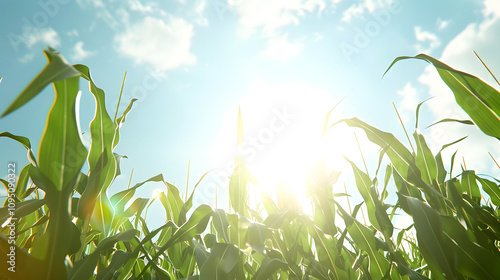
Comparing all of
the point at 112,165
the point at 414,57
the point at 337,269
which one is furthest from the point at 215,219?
the point at 414,57

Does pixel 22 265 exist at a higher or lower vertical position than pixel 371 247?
higher

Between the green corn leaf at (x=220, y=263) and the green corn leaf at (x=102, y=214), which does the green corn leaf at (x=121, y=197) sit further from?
the green corn leaf at (x=220, y=263)

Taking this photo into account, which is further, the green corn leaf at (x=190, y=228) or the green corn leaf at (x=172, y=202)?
the green corn leaf at (x=172, y=202)

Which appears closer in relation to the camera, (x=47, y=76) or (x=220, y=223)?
(x=47, y=76)

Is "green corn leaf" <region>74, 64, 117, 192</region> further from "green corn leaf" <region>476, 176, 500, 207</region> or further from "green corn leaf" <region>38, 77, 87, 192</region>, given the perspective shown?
"green corn leaf" <region>476, 176, 500, 207</region>

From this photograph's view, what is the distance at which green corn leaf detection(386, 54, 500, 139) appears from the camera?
1.61 ft

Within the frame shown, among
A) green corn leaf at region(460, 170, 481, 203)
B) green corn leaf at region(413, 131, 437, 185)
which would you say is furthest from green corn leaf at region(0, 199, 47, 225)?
green corn leaf at region(460, 170, 481, 203)

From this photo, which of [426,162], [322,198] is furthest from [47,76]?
[426,162]

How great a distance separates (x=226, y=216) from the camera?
61 centimetres

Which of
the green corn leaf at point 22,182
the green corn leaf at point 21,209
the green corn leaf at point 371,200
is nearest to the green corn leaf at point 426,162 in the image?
the green corn leaf at point 371,200

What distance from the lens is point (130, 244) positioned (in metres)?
0.72

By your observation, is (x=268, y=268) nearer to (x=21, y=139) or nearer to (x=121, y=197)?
(x=121, y=197)

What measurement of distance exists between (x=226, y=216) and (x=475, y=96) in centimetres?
51

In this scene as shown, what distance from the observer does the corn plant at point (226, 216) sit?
0.38m
